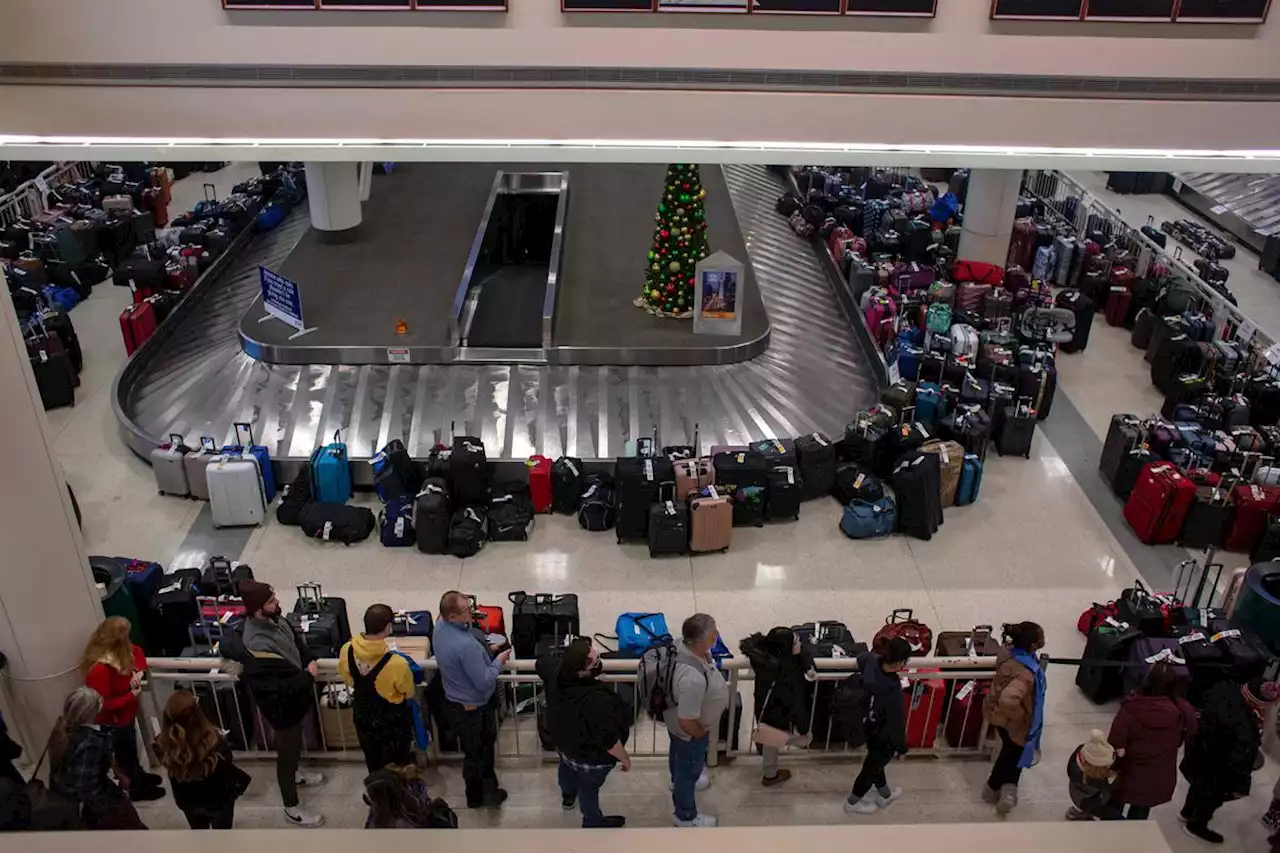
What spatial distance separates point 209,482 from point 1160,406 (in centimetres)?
1100

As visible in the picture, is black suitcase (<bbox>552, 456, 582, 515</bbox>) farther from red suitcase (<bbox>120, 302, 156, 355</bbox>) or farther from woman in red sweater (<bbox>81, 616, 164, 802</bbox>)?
red suitcase (<bbox>120, 302, 156, 355</bbox>)

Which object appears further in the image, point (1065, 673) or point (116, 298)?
point (116, 298)

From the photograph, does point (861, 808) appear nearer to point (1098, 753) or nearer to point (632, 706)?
point (1098, 753)

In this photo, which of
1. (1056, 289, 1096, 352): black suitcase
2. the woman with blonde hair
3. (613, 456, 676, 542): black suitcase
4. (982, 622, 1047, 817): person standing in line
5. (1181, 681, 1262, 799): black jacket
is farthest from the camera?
(1056, 289, 1096, 352): black suitcase

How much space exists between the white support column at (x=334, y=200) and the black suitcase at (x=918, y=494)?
356 inches

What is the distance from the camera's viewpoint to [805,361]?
43.8 ft

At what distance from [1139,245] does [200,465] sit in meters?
13.6

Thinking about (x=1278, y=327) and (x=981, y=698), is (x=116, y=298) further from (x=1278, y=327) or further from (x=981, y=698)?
(x=1278, y=327)

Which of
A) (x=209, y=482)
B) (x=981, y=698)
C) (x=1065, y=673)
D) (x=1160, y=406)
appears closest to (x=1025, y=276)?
(x=1160, y=406)

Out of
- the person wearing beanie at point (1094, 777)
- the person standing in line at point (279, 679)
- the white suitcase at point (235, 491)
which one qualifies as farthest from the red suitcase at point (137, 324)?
the person wearing beanie at point (1094, 777)

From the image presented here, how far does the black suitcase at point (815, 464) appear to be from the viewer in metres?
11.1

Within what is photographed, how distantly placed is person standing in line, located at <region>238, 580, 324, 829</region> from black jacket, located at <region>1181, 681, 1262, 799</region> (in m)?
5.43

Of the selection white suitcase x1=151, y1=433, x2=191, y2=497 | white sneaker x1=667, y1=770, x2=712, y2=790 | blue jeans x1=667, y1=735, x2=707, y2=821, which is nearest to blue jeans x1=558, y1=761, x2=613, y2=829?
blue jeans x1=667, y1=735, x2=707, y2=821

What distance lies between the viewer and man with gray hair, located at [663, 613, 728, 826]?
6102mm
